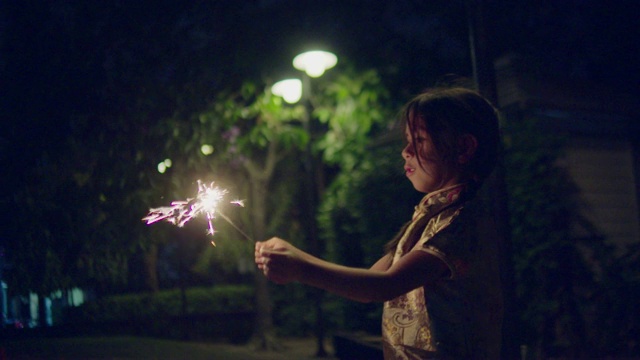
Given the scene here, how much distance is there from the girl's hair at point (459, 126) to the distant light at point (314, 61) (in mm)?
7838

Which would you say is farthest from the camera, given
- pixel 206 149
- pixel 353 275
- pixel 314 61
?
pixel 314 61

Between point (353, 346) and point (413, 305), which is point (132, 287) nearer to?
point (353, 346)

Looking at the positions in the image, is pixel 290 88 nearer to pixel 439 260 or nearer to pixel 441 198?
pixel 441 198

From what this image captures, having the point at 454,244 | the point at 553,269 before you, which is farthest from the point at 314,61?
the point at 454,244

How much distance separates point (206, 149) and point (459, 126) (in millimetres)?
5630

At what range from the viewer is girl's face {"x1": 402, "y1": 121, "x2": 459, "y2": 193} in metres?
1.90

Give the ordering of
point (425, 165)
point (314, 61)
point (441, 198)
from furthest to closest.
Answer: point (314, 61)
point (425, 165)
point (441, 198)

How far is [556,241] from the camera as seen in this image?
21.7 feet

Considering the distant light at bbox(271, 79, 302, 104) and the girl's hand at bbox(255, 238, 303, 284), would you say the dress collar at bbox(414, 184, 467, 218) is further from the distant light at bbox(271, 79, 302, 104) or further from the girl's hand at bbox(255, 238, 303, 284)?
the distant light at bbox(271, 79, 302, 104)

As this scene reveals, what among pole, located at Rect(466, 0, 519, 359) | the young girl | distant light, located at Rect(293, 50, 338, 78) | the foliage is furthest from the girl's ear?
distant light, located at Rect(293, 50, 338, 78)

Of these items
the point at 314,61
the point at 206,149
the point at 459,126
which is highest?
the point at 314,61

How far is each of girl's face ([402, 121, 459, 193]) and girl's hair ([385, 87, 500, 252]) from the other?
0.06 ft

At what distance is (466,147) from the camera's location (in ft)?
6.13

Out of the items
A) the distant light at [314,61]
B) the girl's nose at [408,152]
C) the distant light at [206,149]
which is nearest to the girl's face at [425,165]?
the girl's nose at [408,152]
